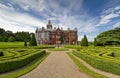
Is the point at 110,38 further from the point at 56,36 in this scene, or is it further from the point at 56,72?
the point at 56,72

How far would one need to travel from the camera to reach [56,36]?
7019 centimetres

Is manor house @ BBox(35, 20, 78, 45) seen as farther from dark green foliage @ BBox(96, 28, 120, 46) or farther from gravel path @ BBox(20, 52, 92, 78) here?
gravel path @ BBox(20, 52, 92, 78)

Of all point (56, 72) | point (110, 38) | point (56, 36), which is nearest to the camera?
point (56, 72)

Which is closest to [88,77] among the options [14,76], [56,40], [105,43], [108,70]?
[108,70]

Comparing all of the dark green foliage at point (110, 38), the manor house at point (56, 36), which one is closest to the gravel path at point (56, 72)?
the dark green foliage at point (110, 38)

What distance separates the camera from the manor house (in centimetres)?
6981

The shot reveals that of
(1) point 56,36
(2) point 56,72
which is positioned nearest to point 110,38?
(1) point 56,36

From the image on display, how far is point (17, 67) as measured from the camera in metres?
9.90

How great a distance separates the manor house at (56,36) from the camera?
229 ft

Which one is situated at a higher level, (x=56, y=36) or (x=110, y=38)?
(x=56, y=36)

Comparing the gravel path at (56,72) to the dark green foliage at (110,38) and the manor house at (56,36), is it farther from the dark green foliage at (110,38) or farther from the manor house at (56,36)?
the manor house at (56,36)

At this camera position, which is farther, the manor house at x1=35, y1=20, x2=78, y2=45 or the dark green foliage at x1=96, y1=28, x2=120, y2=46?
the manor house at x1=35, y1=20, x2=78, y2=45

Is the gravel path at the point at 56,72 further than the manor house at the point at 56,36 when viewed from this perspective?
No

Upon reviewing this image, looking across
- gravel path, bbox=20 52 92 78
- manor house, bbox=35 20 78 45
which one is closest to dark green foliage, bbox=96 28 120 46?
manor house, bbox=35 20 78 45
